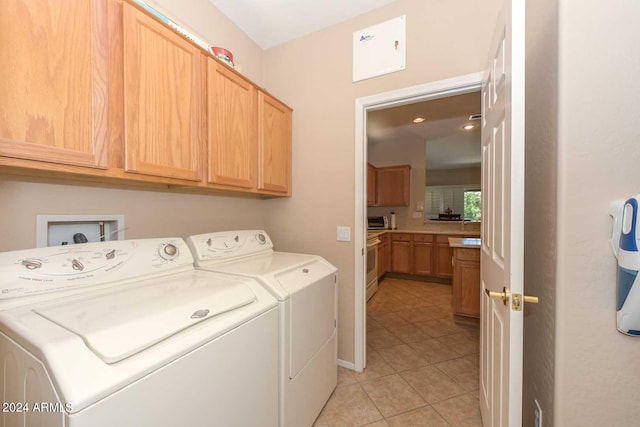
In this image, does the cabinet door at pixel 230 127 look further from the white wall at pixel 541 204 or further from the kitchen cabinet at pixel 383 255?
the kitchen cabinet at pixel 383 255

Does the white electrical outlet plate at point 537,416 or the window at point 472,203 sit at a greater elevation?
the window at point 472,203

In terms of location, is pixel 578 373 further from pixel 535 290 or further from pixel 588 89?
pixel 588 89

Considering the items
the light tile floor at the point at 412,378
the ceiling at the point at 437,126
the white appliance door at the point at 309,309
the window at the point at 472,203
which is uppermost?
the ceiling at the point at 437,126

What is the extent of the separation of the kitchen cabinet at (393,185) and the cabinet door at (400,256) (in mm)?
783

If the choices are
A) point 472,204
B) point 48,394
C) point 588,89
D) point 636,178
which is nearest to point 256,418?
point 48,394

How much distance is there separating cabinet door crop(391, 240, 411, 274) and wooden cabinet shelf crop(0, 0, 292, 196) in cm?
377

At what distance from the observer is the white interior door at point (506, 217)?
0.81 meters

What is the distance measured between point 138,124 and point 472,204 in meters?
8.10

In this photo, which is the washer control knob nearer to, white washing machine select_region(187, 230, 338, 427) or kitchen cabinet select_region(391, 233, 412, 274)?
white washing machine select_region(187, 230, 338, 427)

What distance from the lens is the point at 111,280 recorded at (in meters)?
0.98

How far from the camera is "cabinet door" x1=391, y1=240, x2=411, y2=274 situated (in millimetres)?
4563

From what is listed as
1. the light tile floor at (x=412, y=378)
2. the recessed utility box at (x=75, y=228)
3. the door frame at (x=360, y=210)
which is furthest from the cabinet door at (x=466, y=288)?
the recessed utility box at (x=75, y=228)

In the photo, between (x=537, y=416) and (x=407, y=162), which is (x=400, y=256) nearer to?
(x=407, y=162)

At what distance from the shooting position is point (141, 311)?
78 centimetres
